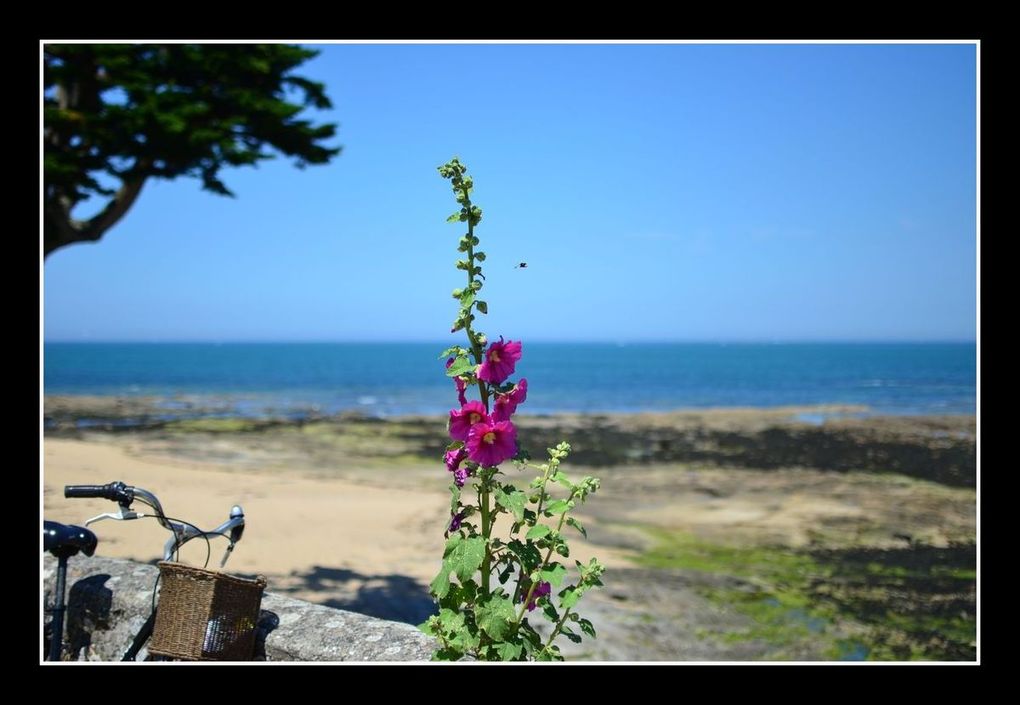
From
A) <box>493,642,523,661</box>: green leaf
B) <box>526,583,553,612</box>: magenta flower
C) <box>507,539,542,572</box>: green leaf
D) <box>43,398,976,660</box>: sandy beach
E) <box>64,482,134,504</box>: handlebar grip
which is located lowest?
<box>43,398,976,660</box>: sandy beach

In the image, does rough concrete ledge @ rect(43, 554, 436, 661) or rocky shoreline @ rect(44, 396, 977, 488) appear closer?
rough concrete ledge @ rect(43, 554, 436, 661)

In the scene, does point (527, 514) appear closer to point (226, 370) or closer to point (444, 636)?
point (444, 636)

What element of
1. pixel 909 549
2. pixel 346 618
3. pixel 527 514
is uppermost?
pixel 527 514

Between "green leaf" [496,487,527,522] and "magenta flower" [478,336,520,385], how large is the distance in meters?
0.32

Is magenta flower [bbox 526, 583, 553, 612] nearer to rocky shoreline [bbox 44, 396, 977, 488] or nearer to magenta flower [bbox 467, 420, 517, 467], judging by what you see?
magenta flower [bbox 467, 420, 517, 467]

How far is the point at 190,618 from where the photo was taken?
3131 mm

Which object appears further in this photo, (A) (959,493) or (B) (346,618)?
(A) (959,493)

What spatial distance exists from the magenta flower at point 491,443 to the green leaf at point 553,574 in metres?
0.37

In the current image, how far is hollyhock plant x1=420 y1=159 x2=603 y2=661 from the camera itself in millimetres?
2441

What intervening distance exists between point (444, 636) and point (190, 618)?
110 cm

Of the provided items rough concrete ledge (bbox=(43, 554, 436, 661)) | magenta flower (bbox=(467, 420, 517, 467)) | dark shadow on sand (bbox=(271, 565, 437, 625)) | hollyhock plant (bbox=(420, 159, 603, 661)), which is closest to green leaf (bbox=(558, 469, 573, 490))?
hollyhock plant (bbox=(420, 159, 603, 661))

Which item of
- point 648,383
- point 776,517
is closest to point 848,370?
Answer: point 648,383

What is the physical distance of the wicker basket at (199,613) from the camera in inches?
123

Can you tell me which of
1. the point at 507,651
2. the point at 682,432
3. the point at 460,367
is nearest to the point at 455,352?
the point at 460,367
